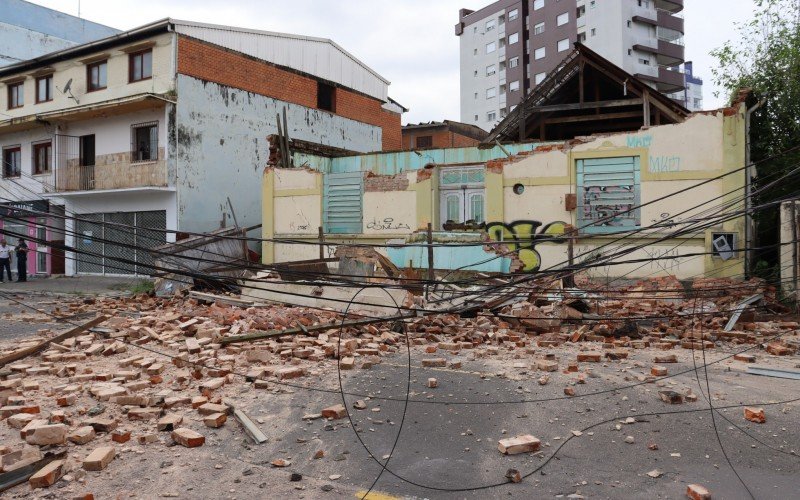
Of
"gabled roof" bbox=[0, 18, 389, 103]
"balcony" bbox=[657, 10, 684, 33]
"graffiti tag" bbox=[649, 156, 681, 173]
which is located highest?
"balcony" bbox=[657, 10, 684, 33]

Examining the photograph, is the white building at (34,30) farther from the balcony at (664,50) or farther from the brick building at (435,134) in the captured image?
the balcony at (664,50)

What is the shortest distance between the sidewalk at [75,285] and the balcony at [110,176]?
11.9ft

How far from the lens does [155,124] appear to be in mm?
21938

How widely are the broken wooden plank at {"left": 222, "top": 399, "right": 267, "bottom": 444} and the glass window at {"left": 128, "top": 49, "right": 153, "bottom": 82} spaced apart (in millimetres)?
19804

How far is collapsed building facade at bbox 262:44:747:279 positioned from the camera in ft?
45.9

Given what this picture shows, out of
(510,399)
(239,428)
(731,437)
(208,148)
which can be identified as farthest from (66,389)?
(208,148)

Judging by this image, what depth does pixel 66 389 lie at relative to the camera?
6.24m

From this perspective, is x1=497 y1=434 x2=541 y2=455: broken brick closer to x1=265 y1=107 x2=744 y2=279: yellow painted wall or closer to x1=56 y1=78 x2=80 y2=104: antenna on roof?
x1=265 y1=107 x2=744 y2=279: yellow painted wall

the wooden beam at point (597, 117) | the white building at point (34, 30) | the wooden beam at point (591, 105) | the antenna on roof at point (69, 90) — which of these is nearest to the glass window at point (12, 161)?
the antenna on roof at point (69, 90)

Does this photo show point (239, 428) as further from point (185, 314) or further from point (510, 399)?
point (185, 314)

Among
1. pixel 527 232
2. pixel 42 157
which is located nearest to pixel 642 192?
pixel 527 232

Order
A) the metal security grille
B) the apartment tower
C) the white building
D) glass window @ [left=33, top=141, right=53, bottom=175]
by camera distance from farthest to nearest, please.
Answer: the apartment tower
the white building
glass window @ [left=33, top=141, right=53, bottom=175]
the metal security grille

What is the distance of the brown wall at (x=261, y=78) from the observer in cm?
2177

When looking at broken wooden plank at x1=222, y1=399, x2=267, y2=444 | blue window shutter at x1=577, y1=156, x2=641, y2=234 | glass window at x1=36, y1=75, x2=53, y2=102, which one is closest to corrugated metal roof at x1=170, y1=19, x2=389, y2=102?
glass window at x1=36, y1=75, x2=53, y2=102
